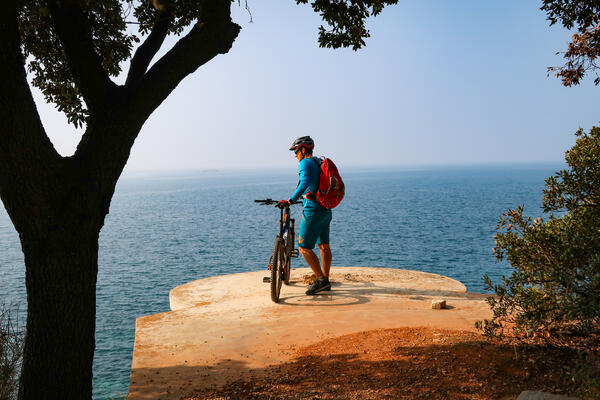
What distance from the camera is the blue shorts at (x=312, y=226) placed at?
29.5 ft

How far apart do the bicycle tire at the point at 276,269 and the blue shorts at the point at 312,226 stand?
44 cm

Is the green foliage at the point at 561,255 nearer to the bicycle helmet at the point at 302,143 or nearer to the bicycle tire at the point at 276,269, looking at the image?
the bicycle tire at the point at 276,269

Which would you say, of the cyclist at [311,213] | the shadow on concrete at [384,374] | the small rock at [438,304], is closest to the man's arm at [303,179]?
the cyclist at [311,213]

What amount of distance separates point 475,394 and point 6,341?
499 cm

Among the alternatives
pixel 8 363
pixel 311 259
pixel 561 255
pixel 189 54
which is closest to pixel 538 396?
pixel 561 255

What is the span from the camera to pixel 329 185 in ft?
28.9

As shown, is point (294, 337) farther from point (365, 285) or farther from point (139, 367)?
point (365, 285)

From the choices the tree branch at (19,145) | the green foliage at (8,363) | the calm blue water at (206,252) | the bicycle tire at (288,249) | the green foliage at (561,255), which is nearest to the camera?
the green foliage at (561,255)

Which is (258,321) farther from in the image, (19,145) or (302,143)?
(19,145)

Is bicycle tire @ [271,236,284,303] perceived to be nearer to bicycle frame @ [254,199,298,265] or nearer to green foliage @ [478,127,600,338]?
bicycle frame @ [254,199,298,265]

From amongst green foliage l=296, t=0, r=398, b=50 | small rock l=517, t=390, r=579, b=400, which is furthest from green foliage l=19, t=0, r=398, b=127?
small rock l=517, t=390, r=579, b=400

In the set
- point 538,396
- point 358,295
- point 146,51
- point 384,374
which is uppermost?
point 146,51

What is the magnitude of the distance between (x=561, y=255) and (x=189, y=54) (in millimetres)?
4194

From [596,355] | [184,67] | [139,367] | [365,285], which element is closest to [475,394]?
[596,355]
